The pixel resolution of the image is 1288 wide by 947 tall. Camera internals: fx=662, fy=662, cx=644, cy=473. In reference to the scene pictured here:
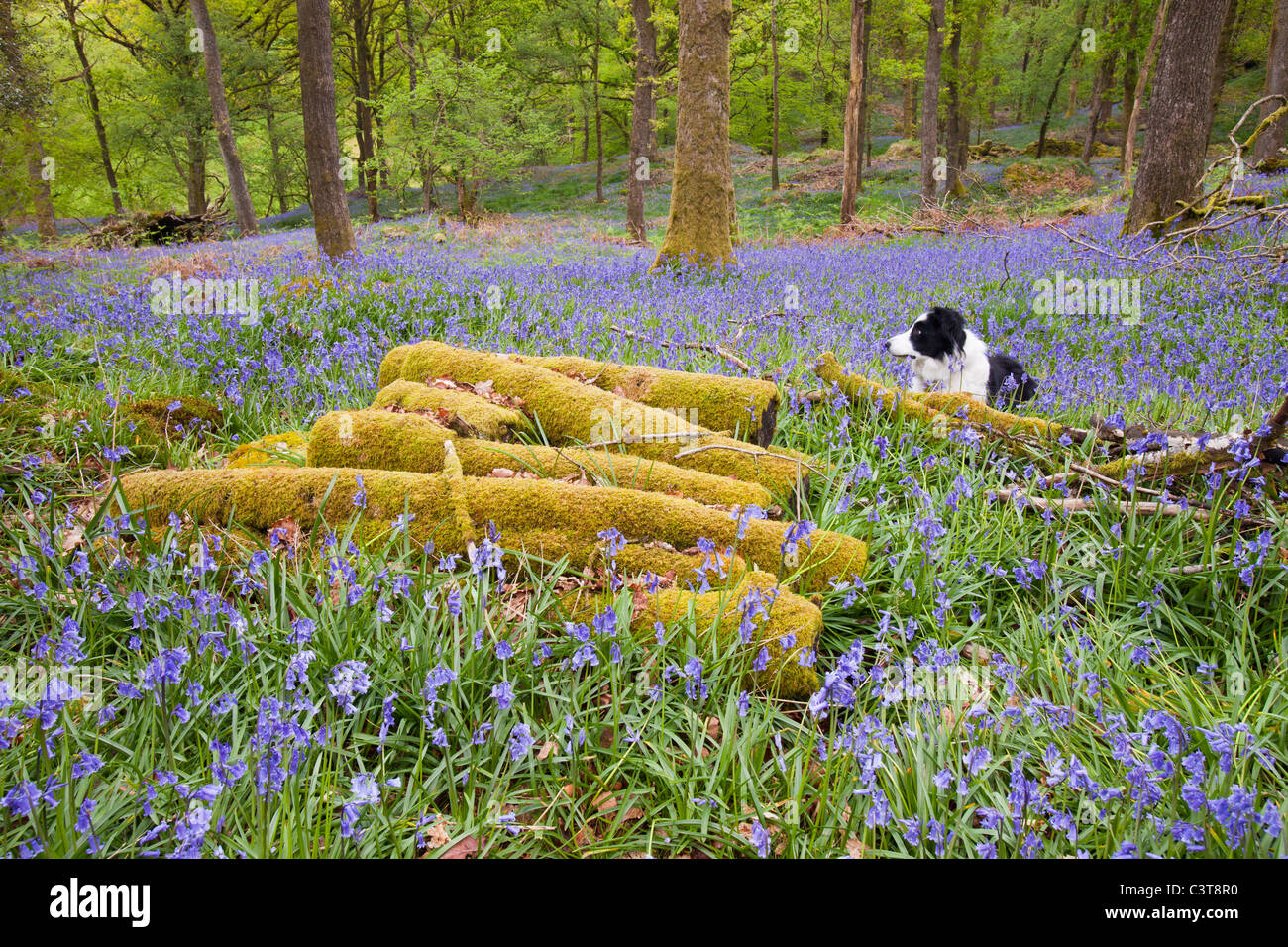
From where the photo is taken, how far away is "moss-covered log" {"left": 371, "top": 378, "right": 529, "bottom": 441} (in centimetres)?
349

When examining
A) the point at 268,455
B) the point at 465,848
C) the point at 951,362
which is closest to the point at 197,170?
the point at 268,455

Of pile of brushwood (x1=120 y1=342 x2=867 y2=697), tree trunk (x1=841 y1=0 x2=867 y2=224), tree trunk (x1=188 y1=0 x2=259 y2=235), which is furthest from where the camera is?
tree trunk (x1=188 y1=0 x2=259 y2=235)

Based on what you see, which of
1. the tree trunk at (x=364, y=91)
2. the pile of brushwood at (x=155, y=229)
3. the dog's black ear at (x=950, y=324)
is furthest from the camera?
the tree trunk at (x=364, y=91)

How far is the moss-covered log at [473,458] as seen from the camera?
10.4ft

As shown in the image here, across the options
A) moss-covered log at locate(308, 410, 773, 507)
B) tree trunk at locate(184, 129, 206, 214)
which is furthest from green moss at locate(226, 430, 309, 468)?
tree trunk at locate(184, 129, 206, 214)

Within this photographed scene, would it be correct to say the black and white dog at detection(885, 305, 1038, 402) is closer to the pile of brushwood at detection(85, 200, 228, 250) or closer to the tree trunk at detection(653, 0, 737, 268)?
the tree trunk at detection(653, 0, 737, 268)

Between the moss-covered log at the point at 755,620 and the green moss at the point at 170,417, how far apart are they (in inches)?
127

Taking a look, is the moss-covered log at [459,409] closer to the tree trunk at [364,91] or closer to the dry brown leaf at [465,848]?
the dry brown leaf at [465,848]

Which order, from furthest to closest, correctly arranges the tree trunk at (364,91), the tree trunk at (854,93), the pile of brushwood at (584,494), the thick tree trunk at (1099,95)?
the thick tree trunk at (1099,95), the tree trunk at (364,91), the tree trunk at (854,93), the pile of brushwood at (584,494)

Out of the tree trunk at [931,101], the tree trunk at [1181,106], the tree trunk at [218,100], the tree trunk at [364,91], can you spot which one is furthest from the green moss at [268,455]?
the tree trunk at [364,91]

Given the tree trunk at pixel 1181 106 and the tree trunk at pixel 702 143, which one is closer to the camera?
the tree trunk at pixel 1181 106

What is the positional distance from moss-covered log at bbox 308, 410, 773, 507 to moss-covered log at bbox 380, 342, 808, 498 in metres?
0.23

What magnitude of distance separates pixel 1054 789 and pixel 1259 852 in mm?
457

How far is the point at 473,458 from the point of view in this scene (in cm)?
322
